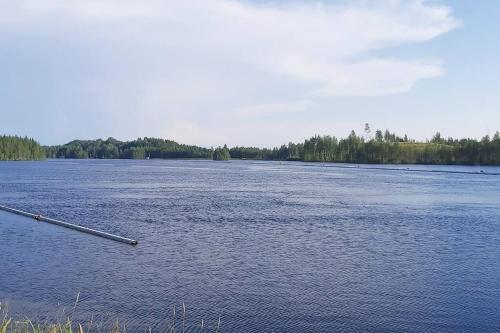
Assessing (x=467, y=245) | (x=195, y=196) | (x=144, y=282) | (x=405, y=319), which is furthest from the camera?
(x=195, y=196)

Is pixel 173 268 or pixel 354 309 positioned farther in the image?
pixel 173 268

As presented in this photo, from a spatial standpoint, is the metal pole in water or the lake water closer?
the lake water

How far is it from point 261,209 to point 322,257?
74.4 ft

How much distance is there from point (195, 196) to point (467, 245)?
38279 millimetres

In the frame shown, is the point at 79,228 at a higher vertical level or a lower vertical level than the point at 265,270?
higher

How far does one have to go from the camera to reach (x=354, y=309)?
59.6 feet

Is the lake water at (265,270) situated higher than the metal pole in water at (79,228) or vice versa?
the metal pole in water at (79,228)

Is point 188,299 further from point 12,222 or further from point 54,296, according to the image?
point 12,222

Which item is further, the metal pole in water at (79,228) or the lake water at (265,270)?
the metal pole in water at (79,228)

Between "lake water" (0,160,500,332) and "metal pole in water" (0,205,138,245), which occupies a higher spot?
"metal pole in water" (0,205,138,245)

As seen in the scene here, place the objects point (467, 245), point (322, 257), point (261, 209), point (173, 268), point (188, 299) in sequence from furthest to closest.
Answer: point (261, 209), point (467, 245), point (322, 257), point (173, 268), point (188, 299)

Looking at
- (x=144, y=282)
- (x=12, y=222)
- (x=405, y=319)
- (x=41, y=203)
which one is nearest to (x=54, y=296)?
(x=144, y=282)

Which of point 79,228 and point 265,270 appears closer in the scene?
point 265,270

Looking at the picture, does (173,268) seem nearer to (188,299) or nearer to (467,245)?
(188,299)
